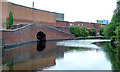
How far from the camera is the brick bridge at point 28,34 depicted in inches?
713

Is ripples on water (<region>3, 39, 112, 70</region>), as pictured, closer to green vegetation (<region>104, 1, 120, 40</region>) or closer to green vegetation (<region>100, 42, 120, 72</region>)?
green vegetation (<region>100, 42, 120, 72</region>)

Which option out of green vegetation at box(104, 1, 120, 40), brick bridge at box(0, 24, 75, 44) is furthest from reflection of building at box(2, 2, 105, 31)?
green vegetation at box(104, 1, 120, 40)

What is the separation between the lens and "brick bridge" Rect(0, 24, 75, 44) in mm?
18112

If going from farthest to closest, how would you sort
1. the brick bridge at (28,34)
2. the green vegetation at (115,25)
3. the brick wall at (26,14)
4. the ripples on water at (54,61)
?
the brick wall at (26,14) < the green vegetation at (115,25) < the brick bridge at (28,34) < the ripples on water at (54,61)

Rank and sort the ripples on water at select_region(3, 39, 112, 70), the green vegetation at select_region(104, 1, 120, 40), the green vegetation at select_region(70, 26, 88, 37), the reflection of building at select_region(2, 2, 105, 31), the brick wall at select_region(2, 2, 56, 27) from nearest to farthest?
the ripples on water at select_region(3, 39, 112, 70) < the green vegetation at select_region(104, 1, 120, 40) < the brick wall at select_region(2, 2, 56, 27) < the reflection of building at select_region(2, 2, 105, 31) < the green vegetation at select_region(70, 26, 88, 37)

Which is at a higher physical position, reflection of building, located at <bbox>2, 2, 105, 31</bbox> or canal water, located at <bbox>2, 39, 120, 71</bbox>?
reflection of building, located at <bbox>2, 2, 105, 31</bbox>

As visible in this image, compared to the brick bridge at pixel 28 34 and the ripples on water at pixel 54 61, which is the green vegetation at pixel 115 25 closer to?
the ripples on water at pixel 54 61

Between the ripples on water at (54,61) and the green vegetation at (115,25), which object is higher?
the green vegetation at (115,25)

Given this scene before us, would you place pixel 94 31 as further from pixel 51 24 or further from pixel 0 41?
pixel 0 41

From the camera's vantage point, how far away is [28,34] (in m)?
25.8

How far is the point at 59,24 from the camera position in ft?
147

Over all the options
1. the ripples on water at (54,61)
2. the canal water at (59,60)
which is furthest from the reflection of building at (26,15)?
the ripples on water at (54,61)

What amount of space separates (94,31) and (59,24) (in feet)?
52.4

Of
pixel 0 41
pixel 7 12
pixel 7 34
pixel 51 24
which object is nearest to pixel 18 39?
pixel 7 34
